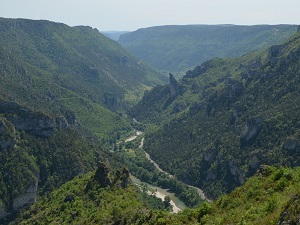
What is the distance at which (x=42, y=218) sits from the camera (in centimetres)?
11594

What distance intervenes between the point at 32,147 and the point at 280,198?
12145 centimetres

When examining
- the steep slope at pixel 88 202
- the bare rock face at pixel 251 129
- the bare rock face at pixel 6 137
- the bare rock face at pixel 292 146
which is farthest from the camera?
the bare rock face at pixel 251 129

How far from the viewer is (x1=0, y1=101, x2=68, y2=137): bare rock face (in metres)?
159

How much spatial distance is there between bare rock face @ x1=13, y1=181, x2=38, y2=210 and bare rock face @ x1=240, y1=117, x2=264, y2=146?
9670 centimetres

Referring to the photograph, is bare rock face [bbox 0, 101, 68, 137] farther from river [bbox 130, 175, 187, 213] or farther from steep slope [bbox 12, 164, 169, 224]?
river [bbox 130, 175, 187, 213]

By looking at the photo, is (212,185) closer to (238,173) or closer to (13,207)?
(238,173)

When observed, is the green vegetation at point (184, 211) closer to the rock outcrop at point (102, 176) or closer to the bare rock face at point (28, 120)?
the rock outcrop at point (102, 176)

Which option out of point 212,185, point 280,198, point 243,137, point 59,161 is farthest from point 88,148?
point 280,198

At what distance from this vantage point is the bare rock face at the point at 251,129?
7470 inches

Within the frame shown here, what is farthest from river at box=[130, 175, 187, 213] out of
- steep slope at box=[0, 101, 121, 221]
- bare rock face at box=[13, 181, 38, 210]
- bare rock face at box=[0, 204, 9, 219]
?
bare rock face at box=[0, 204, 9, 219]

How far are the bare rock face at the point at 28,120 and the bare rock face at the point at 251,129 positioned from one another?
85.4 m

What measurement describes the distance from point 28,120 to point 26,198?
34.6 metres

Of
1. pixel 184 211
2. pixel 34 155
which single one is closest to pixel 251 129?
pixel 34 155

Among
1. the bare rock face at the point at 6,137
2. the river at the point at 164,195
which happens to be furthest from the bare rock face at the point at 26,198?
the river at the point at 164,195
